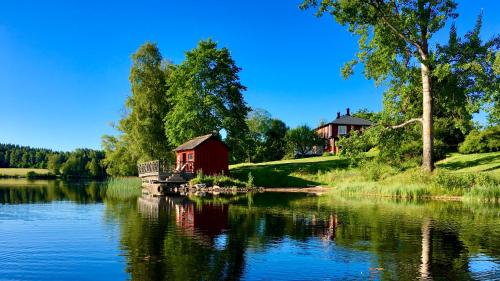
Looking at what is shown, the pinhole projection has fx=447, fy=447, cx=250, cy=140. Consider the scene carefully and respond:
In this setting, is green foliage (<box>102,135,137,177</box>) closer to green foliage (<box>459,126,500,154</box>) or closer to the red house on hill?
the red house on hill

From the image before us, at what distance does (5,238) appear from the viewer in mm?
14672

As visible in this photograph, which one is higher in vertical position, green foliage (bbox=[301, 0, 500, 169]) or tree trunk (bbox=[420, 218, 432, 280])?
green foliage (bbox=[301, 0, 500, 169])

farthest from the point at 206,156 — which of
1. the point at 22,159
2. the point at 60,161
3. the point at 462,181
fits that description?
the point at 22,159

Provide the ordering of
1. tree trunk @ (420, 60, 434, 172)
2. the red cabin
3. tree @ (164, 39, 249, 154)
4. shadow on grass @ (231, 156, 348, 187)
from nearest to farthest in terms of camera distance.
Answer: tree trunk @ (420, 60, 434, 172)
shadow on grass @ (231, 156, 348, 187)
the red cabin
tree @ (164, 39, 249, 154)

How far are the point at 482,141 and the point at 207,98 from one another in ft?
96.6

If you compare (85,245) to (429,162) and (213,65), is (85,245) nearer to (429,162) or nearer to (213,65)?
(429,162)

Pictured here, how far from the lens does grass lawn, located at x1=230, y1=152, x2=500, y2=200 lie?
29.6 metres

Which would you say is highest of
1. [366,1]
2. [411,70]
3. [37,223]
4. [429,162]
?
[366,1]

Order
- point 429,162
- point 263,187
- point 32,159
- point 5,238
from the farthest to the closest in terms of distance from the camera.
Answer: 1. point 32,159
2. point 263,187
3. point 429,162
4. point 5,238

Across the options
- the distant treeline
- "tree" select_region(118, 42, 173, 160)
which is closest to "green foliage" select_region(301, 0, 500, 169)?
"tree" select_region(118, 42, 173, 160)

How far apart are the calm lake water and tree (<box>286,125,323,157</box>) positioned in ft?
193

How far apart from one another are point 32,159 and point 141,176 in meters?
143

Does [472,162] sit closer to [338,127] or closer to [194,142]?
[194,142]

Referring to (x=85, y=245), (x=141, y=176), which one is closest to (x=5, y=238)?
(x=85, y=245)
